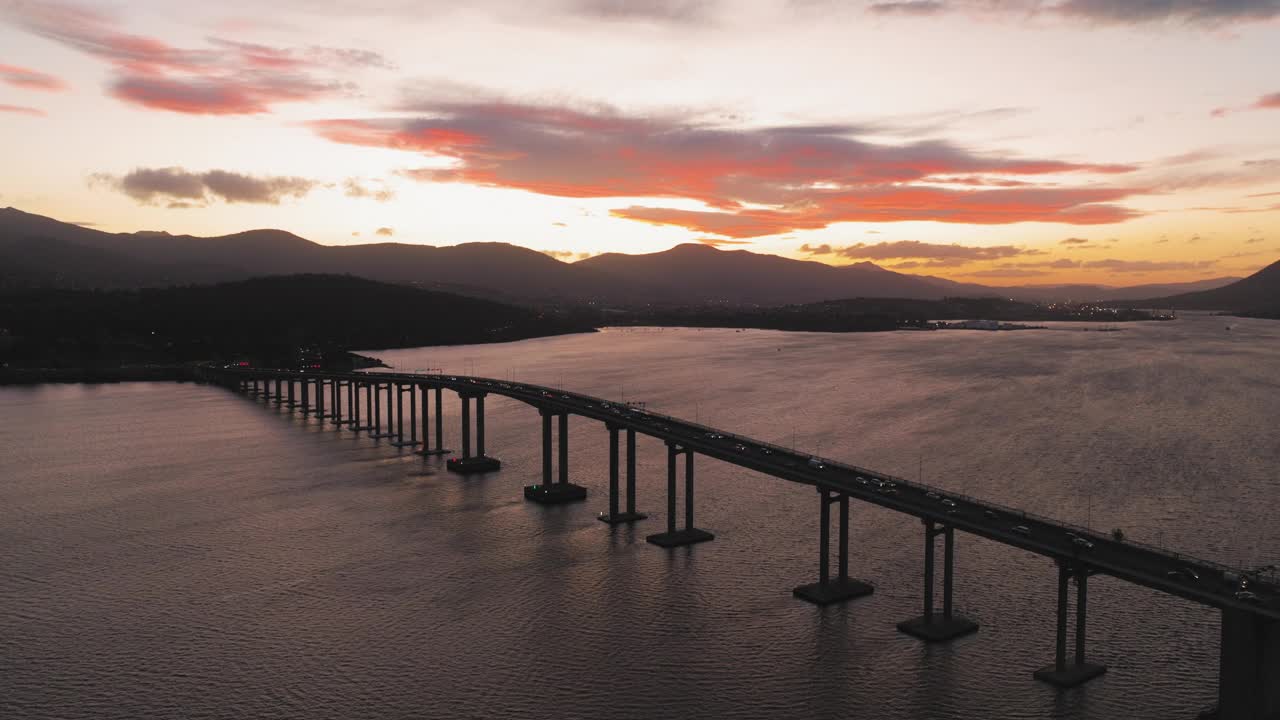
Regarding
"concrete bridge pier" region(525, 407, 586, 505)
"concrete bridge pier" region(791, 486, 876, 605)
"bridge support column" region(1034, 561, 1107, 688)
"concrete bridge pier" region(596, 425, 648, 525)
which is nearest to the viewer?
"bridge support column" region(1034, 561, 1107, 688)

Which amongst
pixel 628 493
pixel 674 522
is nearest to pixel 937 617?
pixel 674 522

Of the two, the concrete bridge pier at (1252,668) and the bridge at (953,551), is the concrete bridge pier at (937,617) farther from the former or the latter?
the concrete bridge pier at (1252,668)

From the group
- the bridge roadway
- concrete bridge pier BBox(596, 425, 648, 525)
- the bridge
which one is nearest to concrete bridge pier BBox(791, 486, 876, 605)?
the bridge

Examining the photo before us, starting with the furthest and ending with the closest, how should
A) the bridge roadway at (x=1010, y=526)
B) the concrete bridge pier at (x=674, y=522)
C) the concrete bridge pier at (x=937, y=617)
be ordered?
the concrete bridge pier at (x=674, y=522) → the concrete bridge pier at (x=937, y=617) → the bridge roadway at (x=1010, y=526)

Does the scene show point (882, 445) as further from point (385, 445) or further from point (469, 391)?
point (385, 445)

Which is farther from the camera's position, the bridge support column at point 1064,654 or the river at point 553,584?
the river at point 553,584

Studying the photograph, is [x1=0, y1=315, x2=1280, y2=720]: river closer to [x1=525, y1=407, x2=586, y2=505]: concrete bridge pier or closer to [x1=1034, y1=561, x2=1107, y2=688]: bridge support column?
[x1=1034, y1=561, x2=1107, y2=688]: bridge support column

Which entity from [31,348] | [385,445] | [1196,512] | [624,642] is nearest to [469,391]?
[385,445]

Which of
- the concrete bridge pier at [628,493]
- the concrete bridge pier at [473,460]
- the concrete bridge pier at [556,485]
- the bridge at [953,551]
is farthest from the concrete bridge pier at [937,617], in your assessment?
the concrete bridge pier at [473,460]
